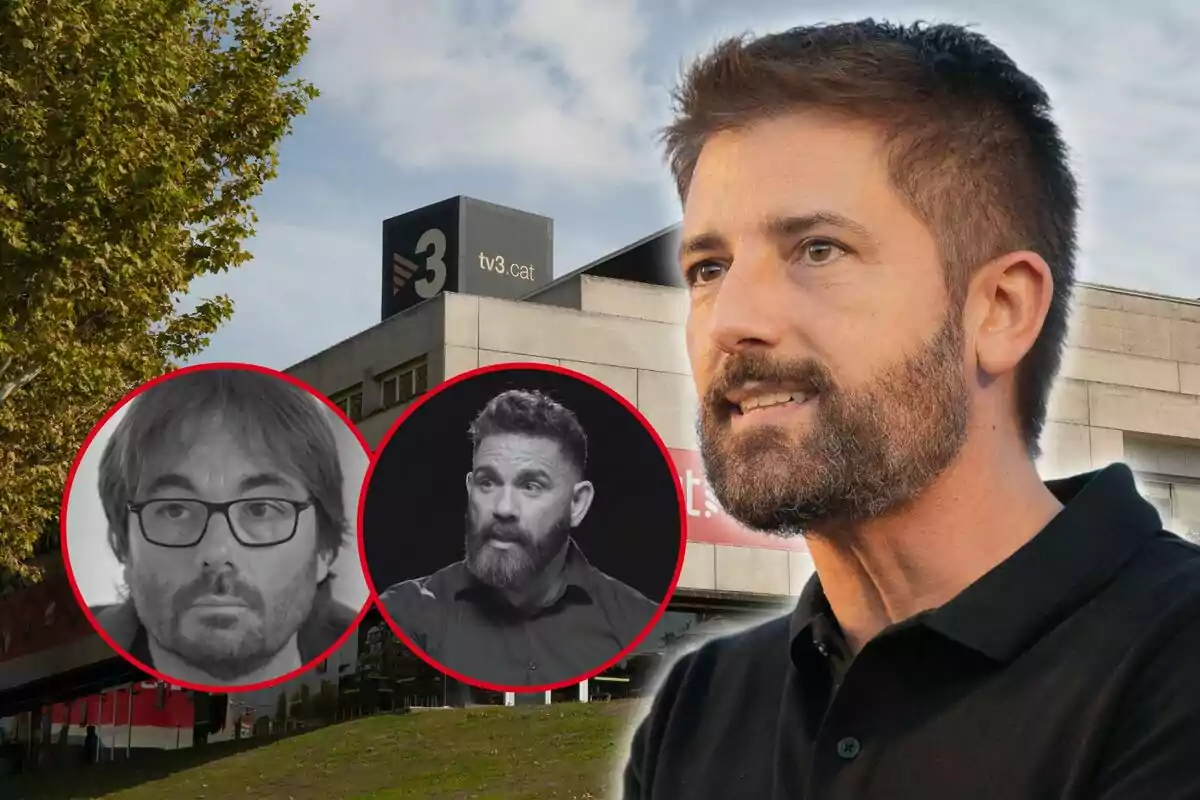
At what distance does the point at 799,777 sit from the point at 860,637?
145 millimetres

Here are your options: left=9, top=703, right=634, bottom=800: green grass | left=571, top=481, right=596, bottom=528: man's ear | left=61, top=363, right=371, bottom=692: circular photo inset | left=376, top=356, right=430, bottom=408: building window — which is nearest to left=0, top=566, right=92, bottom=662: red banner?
left=9, top=703, right=634, bottom=800: green grass

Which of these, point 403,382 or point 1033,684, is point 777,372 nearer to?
point 1033,684

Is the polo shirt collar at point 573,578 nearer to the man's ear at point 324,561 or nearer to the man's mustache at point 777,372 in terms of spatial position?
the man's ear at point 324,561

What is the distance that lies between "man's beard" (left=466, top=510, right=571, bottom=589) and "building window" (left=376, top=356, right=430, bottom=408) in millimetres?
6958

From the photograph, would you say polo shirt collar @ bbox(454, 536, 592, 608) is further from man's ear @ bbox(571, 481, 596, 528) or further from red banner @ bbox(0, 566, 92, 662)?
red banner @ bbox(0, 566, 92, 662)

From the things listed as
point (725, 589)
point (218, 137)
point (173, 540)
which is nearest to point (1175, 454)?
point (173, 540)

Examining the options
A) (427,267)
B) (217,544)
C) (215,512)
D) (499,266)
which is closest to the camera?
(217,544)

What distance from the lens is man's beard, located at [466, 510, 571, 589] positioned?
1423 centimetres

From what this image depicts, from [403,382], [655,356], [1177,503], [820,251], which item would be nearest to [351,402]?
[403,382]

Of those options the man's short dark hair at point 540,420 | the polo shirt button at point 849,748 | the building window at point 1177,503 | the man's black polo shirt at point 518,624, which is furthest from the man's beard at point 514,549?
the polo shirt button at point 849,748

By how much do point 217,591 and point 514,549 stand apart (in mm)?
3751

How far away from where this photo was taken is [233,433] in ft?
38.5

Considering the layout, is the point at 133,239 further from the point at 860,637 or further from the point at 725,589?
the point at 860,637

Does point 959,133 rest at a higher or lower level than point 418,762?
higher
